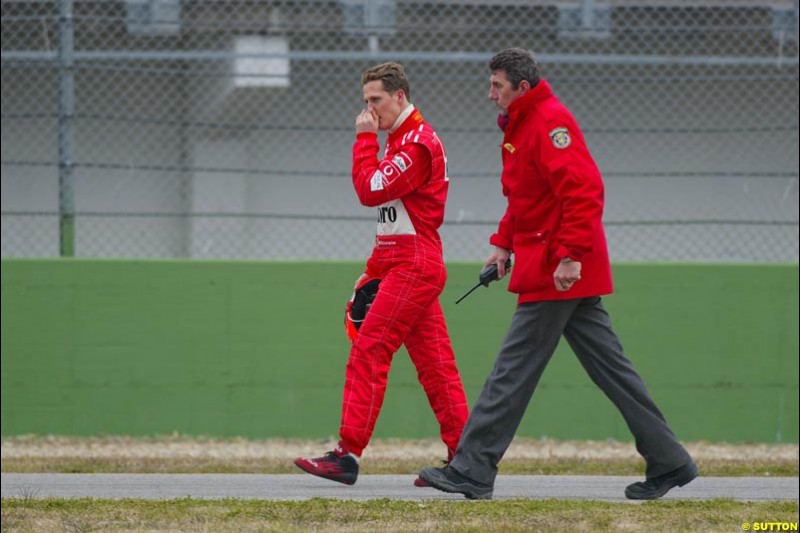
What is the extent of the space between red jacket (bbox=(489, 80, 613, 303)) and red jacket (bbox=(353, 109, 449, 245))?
1.52 ft

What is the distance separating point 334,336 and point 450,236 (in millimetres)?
2144

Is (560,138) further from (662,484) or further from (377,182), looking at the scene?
(662,484)

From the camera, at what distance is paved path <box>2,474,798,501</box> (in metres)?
5.71

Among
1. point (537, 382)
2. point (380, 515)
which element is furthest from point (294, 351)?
point (380, 515)

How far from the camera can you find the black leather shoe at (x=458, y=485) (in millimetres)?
5238

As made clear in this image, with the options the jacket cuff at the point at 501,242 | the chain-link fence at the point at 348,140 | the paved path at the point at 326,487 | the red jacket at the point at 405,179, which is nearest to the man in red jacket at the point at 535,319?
the jacket cuff at the point at 501,242

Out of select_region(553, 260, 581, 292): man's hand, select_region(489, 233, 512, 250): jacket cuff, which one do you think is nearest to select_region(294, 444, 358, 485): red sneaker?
select_region(489, 233, 512, 250): jacket cuff

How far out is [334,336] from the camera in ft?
29.3

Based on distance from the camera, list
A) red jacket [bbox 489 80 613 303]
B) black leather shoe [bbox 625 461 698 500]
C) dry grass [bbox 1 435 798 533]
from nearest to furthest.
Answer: dry grass [bbox 1 435 798 533], red jacket [bbox 489 80 613 303], black leather shoe [bbox 625 461 698 500]

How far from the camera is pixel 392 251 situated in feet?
18.7

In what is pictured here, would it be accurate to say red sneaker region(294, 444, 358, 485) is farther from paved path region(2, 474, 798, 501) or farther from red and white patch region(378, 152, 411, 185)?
red and white patch region(378, 152, 411, 185)

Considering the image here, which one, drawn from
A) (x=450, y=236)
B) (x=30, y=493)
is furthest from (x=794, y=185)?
(x=30, y=493)

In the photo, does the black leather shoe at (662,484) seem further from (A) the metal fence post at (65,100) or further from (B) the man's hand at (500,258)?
(A) the metal fence post at (65,100)

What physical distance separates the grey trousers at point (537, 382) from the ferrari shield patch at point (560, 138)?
63 centimetres
